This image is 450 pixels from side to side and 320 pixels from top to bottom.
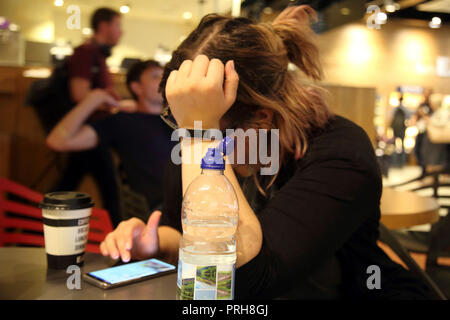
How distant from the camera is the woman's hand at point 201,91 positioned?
0.72m

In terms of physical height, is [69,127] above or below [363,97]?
below

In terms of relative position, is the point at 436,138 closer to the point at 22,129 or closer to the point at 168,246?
the point at 168,246

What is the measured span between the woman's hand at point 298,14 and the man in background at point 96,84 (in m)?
1.74

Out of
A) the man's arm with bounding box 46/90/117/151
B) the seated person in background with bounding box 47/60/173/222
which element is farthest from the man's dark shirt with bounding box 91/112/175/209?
the man's arm with bounding box 46/90/117/151

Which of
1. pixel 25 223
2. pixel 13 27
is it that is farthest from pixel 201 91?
pixel 13 27

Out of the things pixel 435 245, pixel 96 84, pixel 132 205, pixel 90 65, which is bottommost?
pixel 435 245

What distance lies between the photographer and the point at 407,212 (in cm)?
165

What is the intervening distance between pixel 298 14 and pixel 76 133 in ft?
5.42

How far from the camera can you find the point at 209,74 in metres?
0.72

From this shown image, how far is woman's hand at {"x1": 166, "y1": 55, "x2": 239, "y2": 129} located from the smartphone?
0.93ft

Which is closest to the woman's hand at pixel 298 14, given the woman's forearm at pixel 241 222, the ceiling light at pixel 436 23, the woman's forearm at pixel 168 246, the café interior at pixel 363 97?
the café interior at pixel 363 97

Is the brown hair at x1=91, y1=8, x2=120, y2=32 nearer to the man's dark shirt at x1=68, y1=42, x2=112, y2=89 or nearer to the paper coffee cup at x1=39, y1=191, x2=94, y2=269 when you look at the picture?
the man's dark shirt at x1=68, y1=42, x2=112, y2=89

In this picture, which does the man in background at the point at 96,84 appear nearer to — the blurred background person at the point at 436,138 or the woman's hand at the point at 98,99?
the woman's hand at the point at 98,99

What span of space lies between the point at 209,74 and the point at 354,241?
1.78ft
